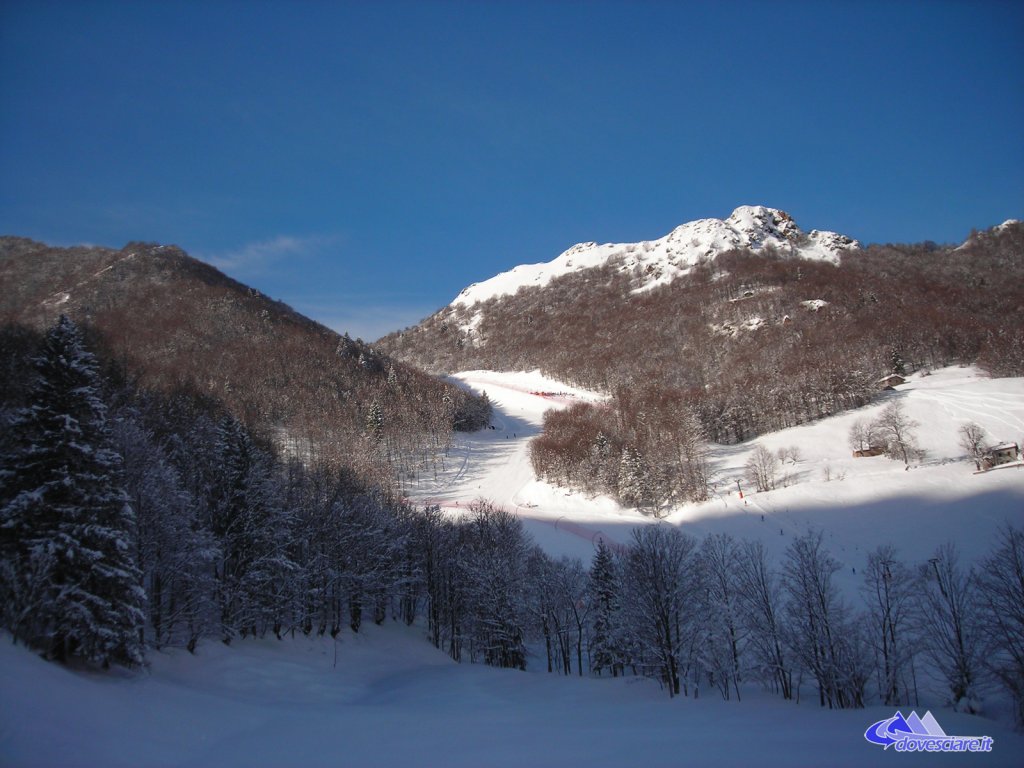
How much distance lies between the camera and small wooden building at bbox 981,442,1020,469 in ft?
206

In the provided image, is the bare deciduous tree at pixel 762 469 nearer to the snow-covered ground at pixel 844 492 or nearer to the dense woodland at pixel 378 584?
the snow-covered ground at pixel 844 492

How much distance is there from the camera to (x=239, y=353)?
5645 inches

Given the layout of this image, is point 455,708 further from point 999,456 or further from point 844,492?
point 999,456

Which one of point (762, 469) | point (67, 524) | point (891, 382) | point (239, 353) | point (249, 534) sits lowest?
point (762, 469)

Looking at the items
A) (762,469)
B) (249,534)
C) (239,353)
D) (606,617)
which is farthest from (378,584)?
(239,353)

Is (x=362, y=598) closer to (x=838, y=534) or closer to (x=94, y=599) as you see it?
(x=94, y=599)

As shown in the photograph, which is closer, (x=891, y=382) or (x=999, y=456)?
(x=999, y=456)

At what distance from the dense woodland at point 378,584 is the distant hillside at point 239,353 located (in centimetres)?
4178

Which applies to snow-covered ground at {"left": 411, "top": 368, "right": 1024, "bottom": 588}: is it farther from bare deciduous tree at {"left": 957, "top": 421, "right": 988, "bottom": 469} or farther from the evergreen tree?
the evergreen tree

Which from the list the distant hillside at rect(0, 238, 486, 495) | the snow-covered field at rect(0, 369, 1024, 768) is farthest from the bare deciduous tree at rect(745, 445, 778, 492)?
the distant hillside at rect(0, 238, 486, 495)

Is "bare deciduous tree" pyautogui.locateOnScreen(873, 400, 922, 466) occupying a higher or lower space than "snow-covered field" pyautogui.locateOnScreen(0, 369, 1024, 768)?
higher

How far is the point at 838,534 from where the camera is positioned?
180ft

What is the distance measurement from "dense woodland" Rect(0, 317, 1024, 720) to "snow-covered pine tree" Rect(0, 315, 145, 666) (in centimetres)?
7

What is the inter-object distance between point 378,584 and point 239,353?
12221cm
